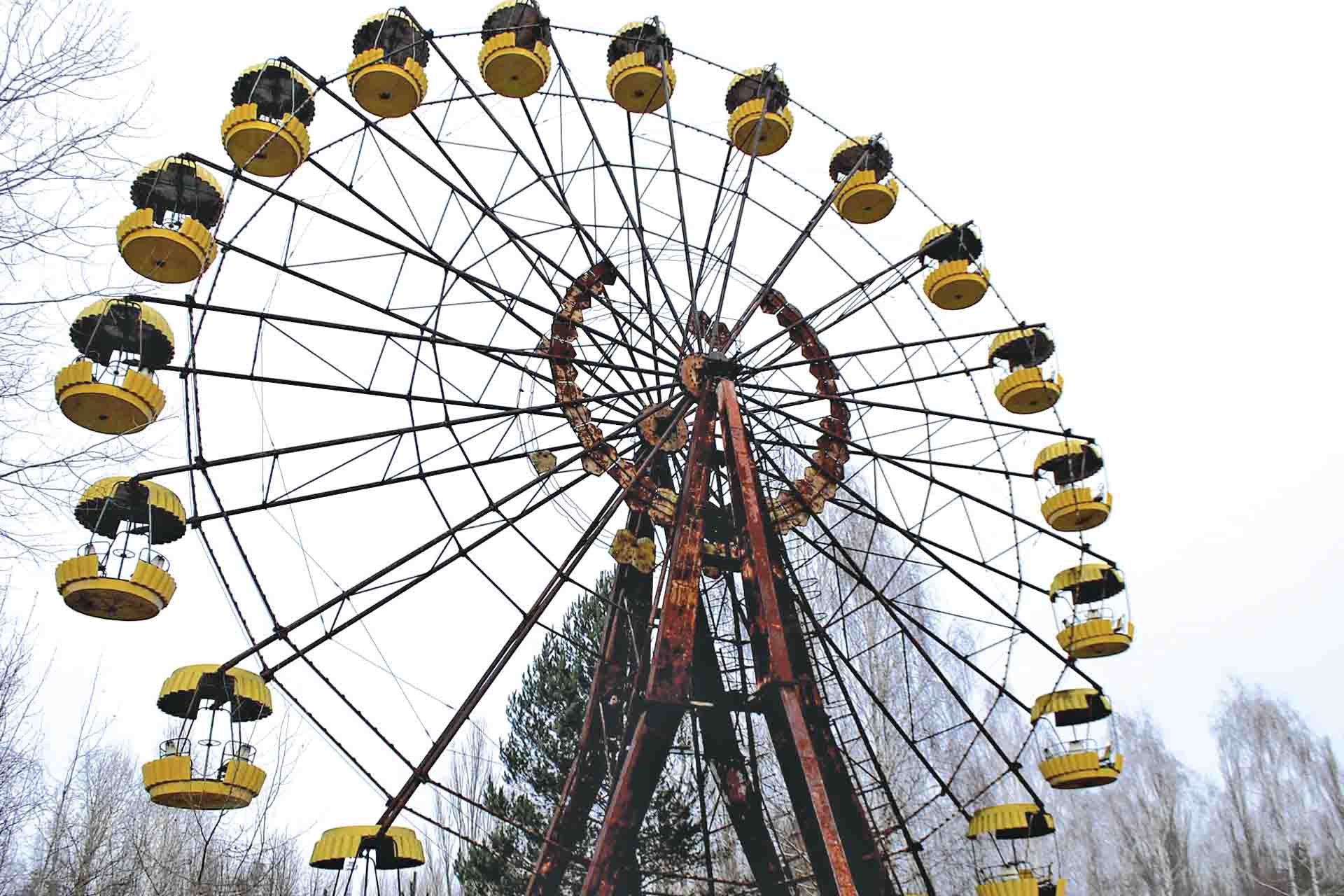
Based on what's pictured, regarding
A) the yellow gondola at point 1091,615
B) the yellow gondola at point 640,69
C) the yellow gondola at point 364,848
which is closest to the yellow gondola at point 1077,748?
the yellow gondola at point 1091,615

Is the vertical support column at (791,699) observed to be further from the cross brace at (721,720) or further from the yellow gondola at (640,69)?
the yellow gondola at (640,69)

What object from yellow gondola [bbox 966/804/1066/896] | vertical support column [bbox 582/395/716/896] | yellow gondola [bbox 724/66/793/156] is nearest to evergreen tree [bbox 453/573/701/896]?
yellow gondola [bbox 966/804/1066/896]

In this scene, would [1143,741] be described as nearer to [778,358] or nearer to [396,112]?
[778,358]

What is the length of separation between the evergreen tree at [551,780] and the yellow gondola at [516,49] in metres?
10.3

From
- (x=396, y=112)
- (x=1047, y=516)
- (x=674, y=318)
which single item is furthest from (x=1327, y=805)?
(x=396, y=112)

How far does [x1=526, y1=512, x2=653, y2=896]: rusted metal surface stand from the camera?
14.0 meters

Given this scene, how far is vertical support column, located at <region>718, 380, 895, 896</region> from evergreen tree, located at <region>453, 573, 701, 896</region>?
315 inches

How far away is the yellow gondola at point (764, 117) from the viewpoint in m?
19.5

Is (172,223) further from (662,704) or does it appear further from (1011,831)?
(1011,831)

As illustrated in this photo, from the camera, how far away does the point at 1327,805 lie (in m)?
45.8

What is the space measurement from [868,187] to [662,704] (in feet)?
37.7

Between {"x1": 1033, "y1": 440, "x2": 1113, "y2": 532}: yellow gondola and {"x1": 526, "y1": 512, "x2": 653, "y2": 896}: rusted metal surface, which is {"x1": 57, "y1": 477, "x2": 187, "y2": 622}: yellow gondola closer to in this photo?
{"x1": 526, "y1": 512, "x2": 653, "y2": 896}: rusted metal surface

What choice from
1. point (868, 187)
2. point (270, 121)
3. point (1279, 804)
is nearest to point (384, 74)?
point (270, 121)

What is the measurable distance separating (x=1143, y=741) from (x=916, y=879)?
106 ft
